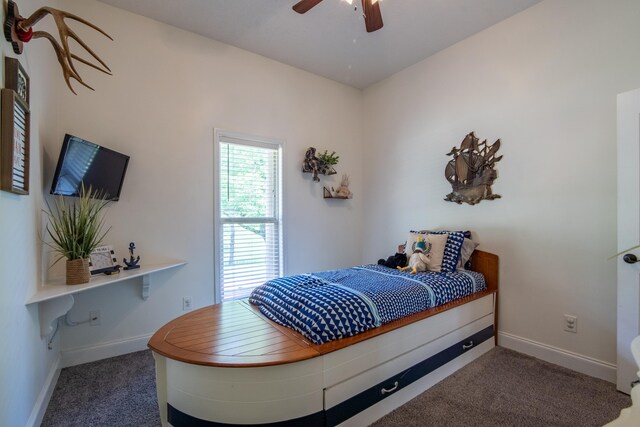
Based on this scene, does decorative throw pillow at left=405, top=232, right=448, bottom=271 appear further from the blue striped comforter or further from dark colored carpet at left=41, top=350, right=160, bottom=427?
dark colored carpet at left=41, top=350, right=160, bottom=427

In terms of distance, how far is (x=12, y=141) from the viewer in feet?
4.31

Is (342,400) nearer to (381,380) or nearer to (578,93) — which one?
(381,380)

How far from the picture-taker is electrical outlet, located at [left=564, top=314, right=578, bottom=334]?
233 cm

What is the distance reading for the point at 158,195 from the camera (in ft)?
9.02

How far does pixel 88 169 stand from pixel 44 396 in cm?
154

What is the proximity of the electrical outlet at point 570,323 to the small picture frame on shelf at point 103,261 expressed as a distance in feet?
11.9

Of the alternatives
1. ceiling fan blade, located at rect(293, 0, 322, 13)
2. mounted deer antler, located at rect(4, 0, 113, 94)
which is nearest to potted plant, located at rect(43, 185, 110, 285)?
mounted deer antler, located at rect(4, 0, 113, 94)

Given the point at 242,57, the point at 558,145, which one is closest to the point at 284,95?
the point at 242,57

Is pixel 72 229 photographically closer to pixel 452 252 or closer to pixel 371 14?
pixel 371 14

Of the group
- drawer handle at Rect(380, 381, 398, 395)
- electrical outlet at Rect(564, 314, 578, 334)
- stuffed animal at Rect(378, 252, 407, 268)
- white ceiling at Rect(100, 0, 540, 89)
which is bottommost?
drawer handle at Rect(380, 381, 398, 395)

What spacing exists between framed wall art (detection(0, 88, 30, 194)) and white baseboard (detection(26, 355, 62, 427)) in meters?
1.26

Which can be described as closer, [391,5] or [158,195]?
[391,5]

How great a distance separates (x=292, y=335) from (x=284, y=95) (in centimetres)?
280

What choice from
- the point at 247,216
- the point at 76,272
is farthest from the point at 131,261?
the point at 247,216
